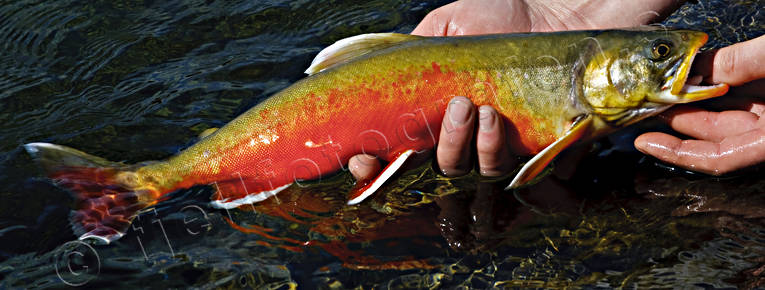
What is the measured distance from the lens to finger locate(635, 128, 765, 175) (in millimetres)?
3605

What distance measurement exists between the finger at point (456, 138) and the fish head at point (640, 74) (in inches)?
29.9

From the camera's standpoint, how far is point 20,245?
369 cm

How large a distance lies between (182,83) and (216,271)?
8.02 ft

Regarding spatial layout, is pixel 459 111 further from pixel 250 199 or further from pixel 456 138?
pixel 250 199

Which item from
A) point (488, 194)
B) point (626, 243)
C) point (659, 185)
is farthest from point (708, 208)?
point (488, 194)

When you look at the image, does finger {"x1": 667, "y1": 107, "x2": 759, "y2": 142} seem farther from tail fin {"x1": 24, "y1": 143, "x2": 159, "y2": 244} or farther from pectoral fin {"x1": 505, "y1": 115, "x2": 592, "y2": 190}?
tail fin {"x1": 24, "y1": 143, "x2": 159, "y2": 244}

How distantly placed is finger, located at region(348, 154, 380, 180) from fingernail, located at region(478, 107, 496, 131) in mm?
684

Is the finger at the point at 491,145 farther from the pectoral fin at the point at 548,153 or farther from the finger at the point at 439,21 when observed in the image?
the finger at the point at 439,21

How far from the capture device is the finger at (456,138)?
355cm

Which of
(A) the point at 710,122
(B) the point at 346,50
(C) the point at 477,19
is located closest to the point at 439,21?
(C) the point at 477,19

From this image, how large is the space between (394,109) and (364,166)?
1.33 ft

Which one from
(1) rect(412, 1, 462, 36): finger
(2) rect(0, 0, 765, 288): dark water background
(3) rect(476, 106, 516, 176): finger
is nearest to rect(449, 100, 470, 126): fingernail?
(3) rect(476, 106, 516, 176): finger

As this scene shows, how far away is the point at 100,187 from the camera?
11.9 feet

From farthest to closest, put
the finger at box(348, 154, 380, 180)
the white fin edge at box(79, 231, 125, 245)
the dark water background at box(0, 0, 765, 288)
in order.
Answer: the finger at box(348, 154, 380, 180) < the white fin edge at box(79, 231, 125, 245) < the dark water background at box(0, 0, 765, 288)
